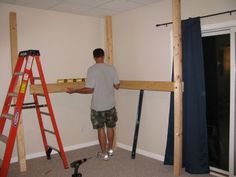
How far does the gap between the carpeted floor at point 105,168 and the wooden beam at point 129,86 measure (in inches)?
44.5

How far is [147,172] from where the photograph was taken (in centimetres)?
354

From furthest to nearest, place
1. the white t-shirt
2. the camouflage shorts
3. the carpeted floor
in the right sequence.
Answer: the camouflage shorts → the white t-shirt → the carpeted floor

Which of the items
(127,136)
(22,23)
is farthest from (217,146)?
(22,23)

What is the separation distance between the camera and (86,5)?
399 cm

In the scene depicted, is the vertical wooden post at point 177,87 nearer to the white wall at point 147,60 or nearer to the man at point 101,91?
the white wall at point 147,60

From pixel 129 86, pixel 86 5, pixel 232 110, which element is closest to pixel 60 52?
pixel 86 5

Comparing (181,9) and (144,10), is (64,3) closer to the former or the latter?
(144,10)

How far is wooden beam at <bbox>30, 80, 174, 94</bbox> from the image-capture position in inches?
142

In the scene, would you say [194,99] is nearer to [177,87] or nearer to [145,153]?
[177,87]

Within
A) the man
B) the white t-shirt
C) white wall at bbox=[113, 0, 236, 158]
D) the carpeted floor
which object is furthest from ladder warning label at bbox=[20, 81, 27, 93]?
white wall at bbox=[113, 0, 236, 158]

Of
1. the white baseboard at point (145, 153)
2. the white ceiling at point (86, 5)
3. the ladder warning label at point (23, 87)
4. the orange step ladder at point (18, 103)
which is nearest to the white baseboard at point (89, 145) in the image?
the white baseboard at point (145, 153)

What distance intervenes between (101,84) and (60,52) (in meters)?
1.07

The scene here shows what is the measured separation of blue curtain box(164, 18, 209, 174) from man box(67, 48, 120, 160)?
1.19 m

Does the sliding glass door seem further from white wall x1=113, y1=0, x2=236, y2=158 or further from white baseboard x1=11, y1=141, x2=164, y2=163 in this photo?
white baseboard x1=11, y1=141, x2=164, y2=163
